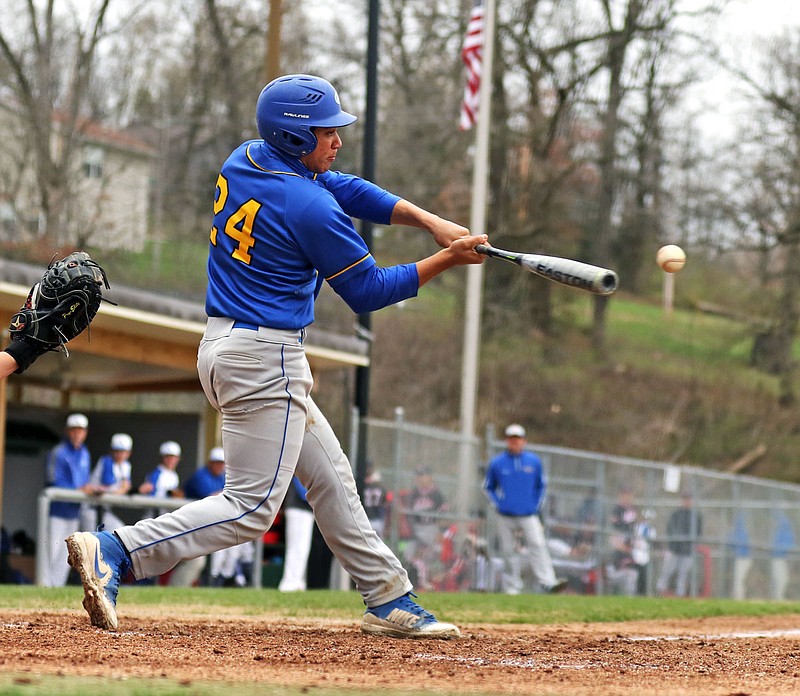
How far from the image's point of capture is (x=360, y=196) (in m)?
5.51

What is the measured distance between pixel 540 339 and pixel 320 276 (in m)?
29.3

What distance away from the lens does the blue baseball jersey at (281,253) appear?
16.2ft

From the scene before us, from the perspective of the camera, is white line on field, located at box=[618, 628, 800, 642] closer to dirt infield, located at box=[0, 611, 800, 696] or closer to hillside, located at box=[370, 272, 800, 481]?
dirt infield, located at box=[0, 611, 800, 696]

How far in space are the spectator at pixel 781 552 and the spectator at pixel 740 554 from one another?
0.38 metres

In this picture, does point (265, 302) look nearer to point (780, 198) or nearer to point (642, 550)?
point (642, 550)

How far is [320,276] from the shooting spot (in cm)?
524

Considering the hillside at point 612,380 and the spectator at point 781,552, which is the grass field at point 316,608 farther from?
the hillside at point 612,380

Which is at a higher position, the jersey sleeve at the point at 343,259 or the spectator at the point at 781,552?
the jersey sleeve at the point at 343,259

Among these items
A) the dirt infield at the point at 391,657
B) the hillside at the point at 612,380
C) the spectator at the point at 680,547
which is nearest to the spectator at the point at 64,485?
the dirt infield at the point at 391,657

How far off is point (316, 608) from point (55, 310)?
9.93ft

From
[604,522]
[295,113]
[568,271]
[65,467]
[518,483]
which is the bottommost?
[604,522]

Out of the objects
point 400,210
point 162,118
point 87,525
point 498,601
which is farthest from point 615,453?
point 400,210

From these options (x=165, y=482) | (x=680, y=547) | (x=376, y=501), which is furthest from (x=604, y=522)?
(x=165, y=482)

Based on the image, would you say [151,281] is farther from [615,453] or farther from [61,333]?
[615,453]
